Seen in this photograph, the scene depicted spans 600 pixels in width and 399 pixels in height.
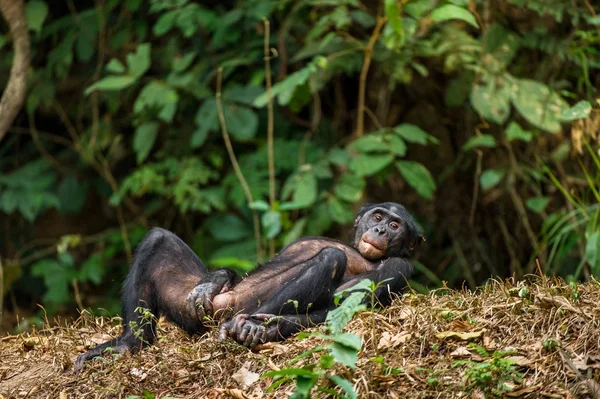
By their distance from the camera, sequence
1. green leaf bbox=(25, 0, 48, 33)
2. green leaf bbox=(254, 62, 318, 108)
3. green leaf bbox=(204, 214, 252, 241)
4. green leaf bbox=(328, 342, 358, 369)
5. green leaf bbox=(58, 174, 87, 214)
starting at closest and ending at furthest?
green leaf bbox=(328, 342, 358, 369) < green leaf bbox=(254, 62, 318, 108) < green leaf bbox=(25, 0, 48, 33) < green leaf bbox=(204, 214, 252, 241) < green leaf bbox=(58, 174, 87, 214)

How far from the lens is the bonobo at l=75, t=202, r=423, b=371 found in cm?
543

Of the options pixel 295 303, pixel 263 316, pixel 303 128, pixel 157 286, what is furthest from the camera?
pixel 303 128

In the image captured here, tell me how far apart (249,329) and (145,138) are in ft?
17.1

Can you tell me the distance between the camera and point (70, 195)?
11.1 m

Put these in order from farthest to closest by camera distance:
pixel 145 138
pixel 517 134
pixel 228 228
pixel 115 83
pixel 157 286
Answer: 1. pixel 145 138
2. pixel 228 228
3. pixel 115 83
4. pixel 517 134
5. pixel 157 286

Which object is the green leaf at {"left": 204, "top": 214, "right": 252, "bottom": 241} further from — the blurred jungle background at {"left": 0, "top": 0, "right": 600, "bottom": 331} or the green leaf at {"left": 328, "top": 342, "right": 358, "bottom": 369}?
the green leaf at {"left": 328, "top": 342, "right": 358, "bottom": 369}

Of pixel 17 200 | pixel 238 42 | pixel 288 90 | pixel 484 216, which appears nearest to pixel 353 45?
pixel 288 90

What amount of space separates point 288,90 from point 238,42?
183 cm

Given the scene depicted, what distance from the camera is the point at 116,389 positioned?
16.0 feet

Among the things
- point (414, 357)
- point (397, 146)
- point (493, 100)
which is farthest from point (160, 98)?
point (414, 357)

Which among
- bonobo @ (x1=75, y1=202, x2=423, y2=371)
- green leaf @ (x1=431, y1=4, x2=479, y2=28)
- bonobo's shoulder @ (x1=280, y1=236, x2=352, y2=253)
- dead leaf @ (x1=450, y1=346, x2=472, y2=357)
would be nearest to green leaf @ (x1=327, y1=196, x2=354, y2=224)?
green leaf @ (x1=431, y1=4, x2=479, y2=28)

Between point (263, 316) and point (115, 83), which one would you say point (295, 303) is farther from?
point (115, 83)

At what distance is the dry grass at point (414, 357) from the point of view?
4.45 m

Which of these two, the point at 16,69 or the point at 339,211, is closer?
the point at 16,69
